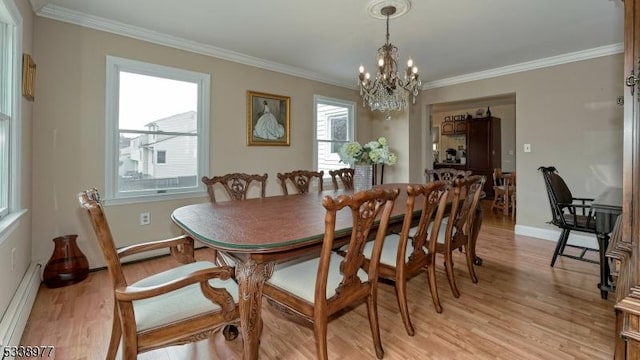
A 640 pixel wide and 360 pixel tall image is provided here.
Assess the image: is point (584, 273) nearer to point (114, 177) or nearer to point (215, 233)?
point (215, 233)

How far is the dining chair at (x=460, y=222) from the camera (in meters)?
2.17

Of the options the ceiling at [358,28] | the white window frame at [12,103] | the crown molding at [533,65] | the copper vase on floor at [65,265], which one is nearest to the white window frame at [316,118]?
the ceiling at [358,28]

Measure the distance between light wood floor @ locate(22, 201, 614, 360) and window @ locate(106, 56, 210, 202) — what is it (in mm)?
949

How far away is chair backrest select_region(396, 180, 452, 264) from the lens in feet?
5.51

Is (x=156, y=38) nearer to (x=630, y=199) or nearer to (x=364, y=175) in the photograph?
(x=364, y=175)

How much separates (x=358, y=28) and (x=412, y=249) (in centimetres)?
215

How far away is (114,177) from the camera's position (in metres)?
2.95

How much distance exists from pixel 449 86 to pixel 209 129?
3.76 metres

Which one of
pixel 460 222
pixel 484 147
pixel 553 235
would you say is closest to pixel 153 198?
pixel 460 222

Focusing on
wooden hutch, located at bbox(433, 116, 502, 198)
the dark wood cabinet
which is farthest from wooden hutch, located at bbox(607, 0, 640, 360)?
wooden hutch, located at bbox(433, 116, 502, 198)

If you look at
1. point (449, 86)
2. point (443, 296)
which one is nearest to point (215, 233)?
point (443, 296)

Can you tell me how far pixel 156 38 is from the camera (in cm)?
311

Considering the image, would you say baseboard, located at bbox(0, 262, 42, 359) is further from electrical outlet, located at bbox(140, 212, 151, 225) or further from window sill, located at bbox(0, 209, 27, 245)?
electrical outlet, located at bbox(140, 212, 151, 225)

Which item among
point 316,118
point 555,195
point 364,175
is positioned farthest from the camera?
point 316,118
